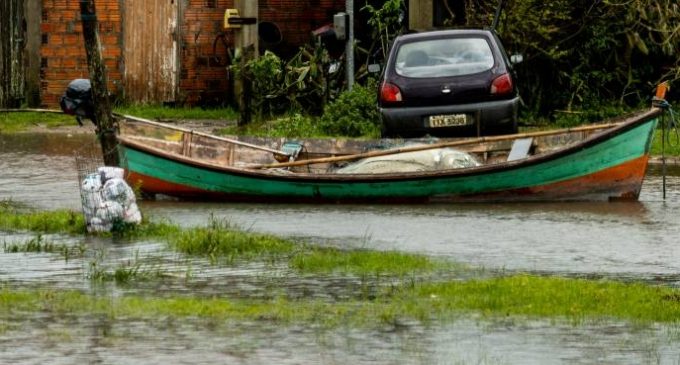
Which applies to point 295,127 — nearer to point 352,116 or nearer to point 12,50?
point 352,116

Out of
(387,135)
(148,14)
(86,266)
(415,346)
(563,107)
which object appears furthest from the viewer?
(148,14)

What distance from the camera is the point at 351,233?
1568cm

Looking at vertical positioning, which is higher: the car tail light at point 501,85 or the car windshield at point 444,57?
the car windshield at point 444,57

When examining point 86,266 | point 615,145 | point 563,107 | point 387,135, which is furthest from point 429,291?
point 563,107

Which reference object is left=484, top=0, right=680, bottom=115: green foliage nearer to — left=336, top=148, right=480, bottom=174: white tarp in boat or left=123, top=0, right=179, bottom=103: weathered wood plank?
left=123, top=0, right=179, bottom=103: weathered wood plank

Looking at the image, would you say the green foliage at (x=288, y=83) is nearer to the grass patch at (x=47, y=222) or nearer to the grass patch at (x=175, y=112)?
the grass patch at (x=175, y=112)

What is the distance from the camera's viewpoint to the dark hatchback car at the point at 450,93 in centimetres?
2025

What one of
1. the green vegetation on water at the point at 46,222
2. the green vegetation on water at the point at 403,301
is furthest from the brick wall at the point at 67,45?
the green vegetation on water at the point at 403,301

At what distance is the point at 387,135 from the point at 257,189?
2827 mm

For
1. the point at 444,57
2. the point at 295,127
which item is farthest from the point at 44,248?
the point at 295,127

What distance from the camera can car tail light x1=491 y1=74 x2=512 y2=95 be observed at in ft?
67.1

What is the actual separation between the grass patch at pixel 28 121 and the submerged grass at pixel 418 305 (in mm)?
15648

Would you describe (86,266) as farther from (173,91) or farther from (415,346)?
(173,91)

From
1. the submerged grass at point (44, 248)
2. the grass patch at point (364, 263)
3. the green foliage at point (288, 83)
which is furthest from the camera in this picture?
the green foliage at point (288, 83)
